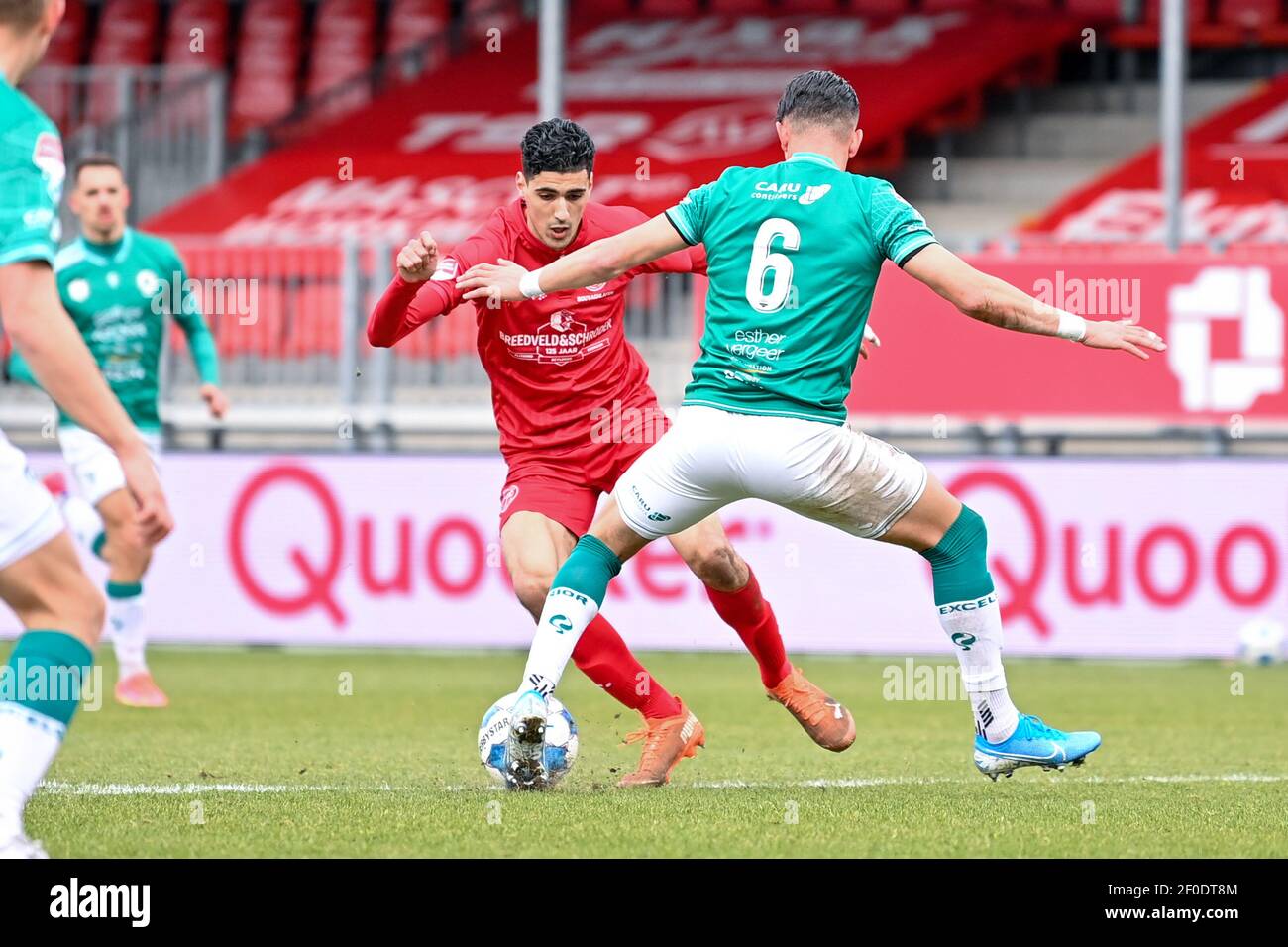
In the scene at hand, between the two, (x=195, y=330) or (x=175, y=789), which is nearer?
(x=175, y=789)

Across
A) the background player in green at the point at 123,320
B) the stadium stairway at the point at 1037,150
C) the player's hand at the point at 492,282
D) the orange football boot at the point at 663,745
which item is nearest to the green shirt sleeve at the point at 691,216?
the player's hand at the point at 492,282

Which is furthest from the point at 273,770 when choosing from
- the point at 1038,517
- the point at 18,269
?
the point at 1038,517

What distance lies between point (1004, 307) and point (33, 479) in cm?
262

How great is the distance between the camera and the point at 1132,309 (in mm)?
13281

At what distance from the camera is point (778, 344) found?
6258 millimetres

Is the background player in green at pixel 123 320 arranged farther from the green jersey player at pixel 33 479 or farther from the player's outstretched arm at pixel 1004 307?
the green jersey player at pixel 33 479

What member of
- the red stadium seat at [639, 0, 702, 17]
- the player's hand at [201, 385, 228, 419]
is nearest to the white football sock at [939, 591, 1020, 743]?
the player's hand at [201, 385, 228, 419]

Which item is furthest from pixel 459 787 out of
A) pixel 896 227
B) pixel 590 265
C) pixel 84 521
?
pixel 84 521

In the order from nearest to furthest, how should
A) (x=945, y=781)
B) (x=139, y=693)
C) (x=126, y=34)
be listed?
1. (x=945, y=781)
2. (x=139, y=693)
3. (x=126, y=34)

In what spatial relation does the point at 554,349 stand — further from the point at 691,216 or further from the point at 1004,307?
the point at 1004,307

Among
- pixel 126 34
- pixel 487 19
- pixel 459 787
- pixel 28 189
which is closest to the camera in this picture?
pixel 28 189

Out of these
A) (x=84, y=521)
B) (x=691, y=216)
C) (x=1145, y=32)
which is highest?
(x=1145, y=32)

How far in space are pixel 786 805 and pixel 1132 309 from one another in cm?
760

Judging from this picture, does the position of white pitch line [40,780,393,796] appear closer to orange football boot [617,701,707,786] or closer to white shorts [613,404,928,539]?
orange football boot [617,701,707,786]
